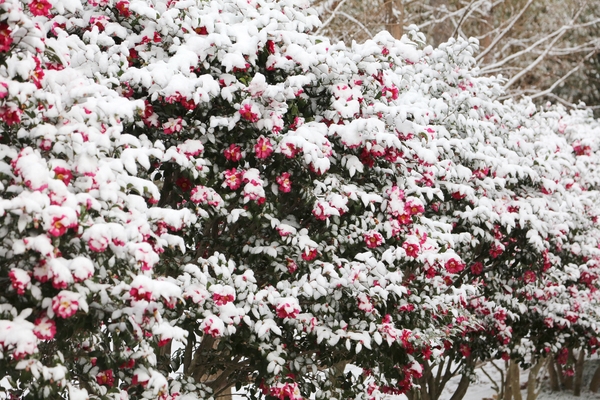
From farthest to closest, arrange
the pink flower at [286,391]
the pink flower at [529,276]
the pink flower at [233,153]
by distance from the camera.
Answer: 1. the pink flower at [529,276]
2. the pink flower at [233,153]
3. the pink flower at [286,391]

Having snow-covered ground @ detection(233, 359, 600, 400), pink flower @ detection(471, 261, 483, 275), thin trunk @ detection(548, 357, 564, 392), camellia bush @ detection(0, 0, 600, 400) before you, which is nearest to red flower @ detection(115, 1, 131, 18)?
camellia bush @ detection(0, 0, 600, 400)

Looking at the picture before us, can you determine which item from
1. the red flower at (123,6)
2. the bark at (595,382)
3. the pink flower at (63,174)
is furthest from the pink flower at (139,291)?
the bark at (595,382)

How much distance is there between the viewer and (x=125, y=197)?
284 centimetres

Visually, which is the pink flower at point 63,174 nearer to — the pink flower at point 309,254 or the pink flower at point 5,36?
the pink flower at point 5,36

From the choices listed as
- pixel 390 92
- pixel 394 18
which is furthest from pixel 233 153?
pixel 394 18

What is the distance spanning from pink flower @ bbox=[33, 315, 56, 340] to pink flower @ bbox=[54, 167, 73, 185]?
0.50m

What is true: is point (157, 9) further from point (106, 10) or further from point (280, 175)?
point (280, 175)

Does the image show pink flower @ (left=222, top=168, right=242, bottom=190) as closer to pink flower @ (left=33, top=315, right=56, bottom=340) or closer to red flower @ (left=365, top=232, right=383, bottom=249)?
red flower @ (left=365, top=232, right=383, bottom=249)

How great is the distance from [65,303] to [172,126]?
1572 mm

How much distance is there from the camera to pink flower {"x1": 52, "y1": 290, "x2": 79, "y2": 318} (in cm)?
246

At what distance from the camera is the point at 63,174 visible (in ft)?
8.59

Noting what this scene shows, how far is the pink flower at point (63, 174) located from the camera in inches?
102

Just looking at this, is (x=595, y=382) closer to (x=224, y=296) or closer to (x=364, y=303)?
(x=364, y=303)

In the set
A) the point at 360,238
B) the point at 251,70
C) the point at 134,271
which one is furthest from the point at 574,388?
the point at 134,271
